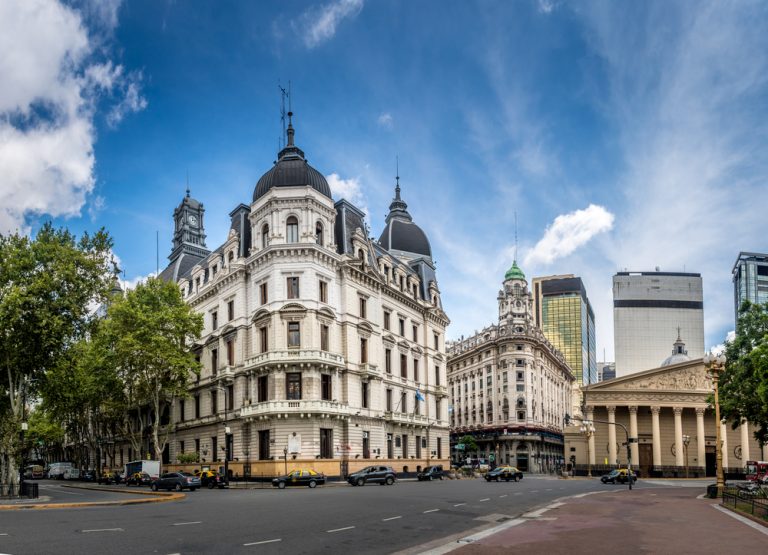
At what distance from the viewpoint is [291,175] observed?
199ft

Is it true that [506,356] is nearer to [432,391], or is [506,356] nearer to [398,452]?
[432,391]

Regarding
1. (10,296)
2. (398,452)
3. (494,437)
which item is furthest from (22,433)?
(494,437)

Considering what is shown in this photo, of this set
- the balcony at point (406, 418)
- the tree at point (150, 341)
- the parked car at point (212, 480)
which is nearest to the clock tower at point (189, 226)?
the tree at point (150, 341)

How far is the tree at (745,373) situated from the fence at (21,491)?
42.9 m

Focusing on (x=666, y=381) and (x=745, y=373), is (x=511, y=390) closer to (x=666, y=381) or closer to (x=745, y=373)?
(x=666, y=381)

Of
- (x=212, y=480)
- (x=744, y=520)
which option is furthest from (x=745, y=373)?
(x=212, y=480)

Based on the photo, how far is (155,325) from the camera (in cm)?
6025

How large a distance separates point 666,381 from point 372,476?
56.7 metres

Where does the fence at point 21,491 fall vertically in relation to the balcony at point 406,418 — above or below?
below

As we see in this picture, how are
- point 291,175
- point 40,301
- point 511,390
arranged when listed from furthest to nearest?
point 511,390 → point 291,175 → point 40,301

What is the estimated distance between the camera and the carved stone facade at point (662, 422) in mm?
92125

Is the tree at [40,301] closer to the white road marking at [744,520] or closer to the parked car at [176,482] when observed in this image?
the parked car at [176,482]

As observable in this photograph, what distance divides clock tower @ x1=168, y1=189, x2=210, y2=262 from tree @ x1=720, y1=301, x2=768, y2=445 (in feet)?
210

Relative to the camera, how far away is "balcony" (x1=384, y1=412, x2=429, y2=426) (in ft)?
215
